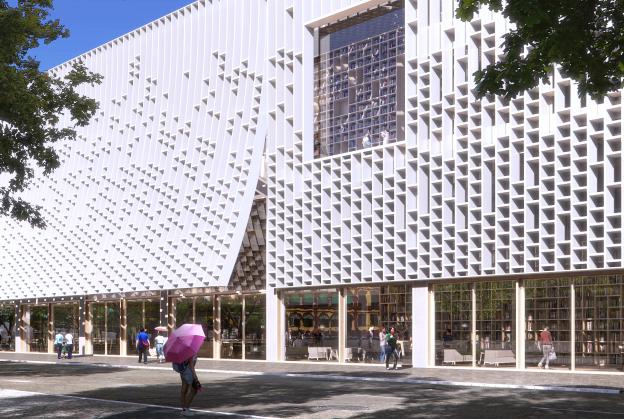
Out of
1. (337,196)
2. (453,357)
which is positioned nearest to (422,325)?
(453,357)

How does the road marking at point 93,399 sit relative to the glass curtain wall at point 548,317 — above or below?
below

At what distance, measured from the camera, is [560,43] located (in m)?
11.5

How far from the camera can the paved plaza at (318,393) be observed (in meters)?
18.2

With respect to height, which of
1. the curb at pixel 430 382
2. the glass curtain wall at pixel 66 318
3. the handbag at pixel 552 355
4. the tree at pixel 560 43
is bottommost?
the curb at pixel 430 382

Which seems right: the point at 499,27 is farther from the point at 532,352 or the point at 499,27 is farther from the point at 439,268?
the point at 532,352

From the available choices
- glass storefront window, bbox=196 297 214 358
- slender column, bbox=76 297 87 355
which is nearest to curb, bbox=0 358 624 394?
glass storefront window, bbox=196 297 214 358

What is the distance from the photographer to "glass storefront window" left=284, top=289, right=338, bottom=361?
127 feet

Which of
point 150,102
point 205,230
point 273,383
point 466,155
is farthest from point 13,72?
point 150,102

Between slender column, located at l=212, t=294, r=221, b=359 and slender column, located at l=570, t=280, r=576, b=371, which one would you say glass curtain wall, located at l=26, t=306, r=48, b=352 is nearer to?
slender column, located at l=212, t=294, r=221, b=359

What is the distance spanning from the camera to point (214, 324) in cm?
4497

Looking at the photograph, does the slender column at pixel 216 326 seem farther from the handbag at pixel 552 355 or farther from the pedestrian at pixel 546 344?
the handbag at pixel 552 355

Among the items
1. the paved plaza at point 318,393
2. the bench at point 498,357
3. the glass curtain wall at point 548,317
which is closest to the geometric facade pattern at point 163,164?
the paved plaza at point 318,393

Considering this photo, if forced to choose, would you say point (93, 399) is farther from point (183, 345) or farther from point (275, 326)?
point (275, 326)

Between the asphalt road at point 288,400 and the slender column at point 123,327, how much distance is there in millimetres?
21710
